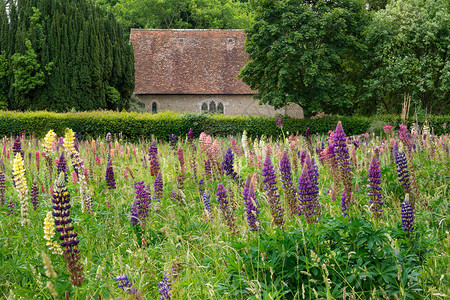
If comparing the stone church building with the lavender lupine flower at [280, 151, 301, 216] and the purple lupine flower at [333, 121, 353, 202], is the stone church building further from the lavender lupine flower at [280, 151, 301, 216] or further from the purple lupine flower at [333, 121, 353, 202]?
the lavender lupine flower at [280, 151, 301, 216]

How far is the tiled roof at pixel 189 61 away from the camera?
33625mm

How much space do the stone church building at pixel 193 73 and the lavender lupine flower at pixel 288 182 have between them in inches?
1210

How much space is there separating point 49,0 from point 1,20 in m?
3.84

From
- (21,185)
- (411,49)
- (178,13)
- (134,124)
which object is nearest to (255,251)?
(21,185)

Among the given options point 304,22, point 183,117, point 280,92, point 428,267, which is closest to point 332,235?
point 428,267

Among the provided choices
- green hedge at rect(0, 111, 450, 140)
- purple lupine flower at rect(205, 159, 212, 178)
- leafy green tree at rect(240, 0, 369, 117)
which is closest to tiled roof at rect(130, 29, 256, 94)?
leafy green tree at rect(240, 0, 369, 117)

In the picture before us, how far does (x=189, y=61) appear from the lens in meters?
35.2

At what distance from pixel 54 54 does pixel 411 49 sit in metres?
23.3

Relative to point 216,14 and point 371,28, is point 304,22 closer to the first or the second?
point 371,28

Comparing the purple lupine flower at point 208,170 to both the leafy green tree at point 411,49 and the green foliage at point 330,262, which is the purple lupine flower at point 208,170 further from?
the leafy green tree at point 411,49

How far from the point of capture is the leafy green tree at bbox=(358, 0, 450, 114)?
2495 centimetres

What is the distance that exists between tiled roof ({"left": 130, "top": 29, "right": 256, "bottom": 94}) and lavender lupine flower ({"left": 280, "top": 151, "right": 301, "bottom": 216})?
1220 inches

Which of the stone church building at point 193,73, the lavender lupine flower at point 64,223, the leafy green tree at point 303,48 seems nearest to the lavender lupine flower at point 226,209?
the lavender lupine flower at point 64,223

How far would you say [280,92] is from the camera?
2183 centimetres
